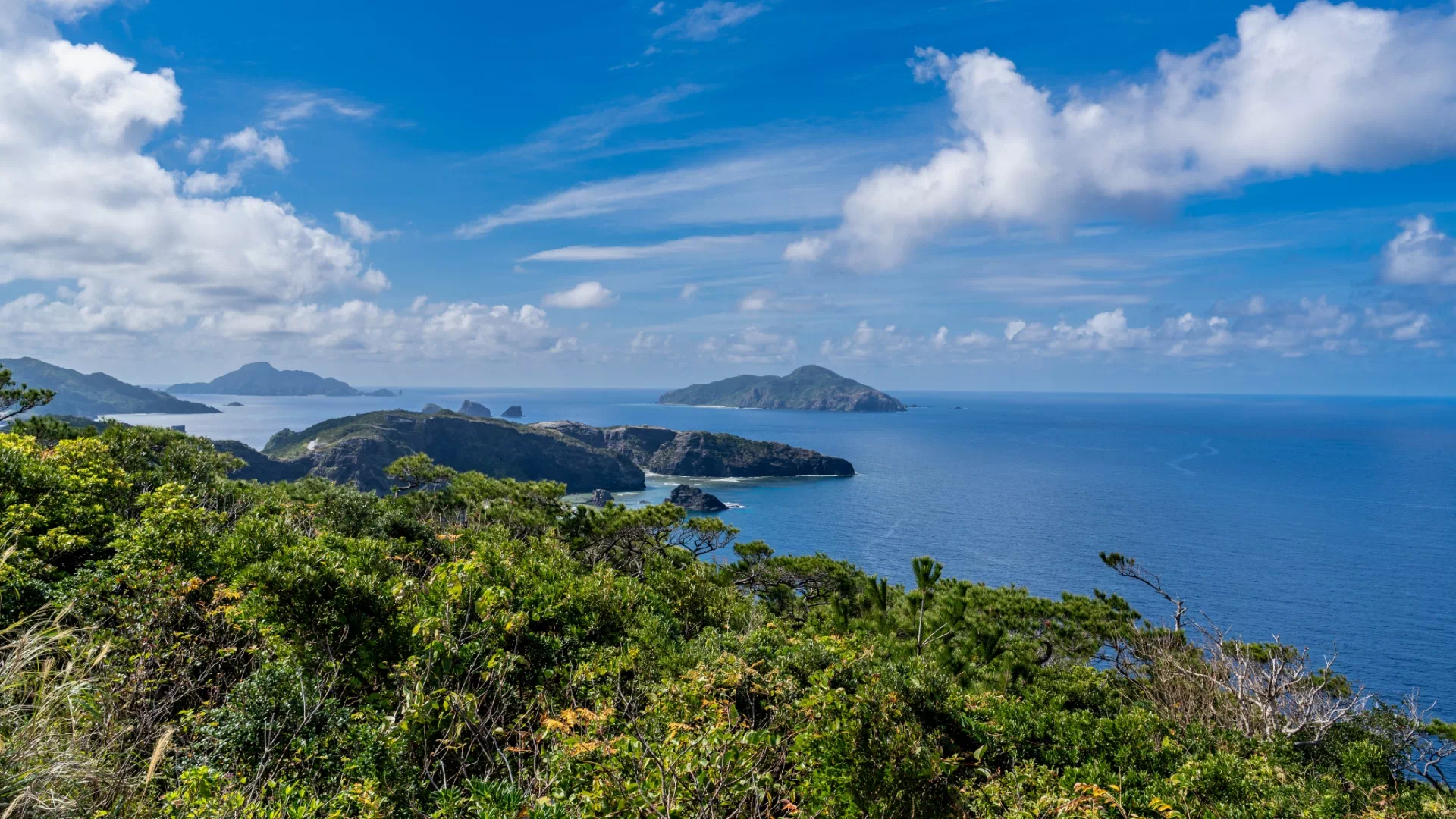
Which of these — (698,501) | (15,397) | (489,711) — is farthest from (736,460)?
(489,711)

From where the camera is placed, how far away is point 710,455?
544 feet

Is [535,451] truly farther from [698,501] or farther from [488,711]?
[488,711]

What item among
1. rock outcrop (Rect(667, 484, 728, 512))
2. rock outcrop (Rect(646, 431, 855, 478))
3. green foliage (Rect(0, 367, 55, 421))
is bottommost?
rock outcrop (Rect(667, 484, 728, 512))

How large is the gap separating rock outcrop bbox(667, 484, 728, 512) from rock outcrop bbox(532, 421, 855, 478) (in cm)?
3987

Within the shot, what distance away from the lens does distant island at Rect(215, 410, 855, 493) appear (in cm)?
15012

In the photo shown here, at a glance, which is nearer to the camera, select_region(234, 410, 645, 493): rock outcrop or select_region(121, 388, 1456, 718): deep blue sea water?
select_region(121, 388, 1456, 718): deep blue sea water

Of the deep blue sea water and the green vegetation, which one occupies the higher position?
the green vegetation

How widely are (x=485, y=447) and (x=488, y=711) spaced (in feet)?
519

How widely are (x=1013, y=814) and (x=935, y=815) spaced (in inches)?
62.6

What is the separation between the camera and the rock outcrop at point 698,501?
115938 millimetres

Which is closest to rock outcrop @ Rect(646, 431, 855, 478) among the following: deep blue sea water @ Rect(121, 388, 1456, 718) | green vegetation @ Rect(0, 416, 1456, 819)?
deep blue sea water @ Rect(121, 388, 1456, 718)

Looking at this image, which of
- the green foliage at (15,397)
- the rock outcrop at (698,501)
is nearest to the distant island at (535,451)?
the rock outcrop at (698,501)

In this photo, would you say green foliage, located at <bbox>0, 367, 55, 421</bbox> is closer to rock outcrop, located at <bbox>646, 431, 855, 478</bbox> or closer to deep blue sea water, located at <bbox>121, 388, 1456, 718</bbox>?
deep blue sea water, located at <bbox>121, 388, 1456, 718</bbox>

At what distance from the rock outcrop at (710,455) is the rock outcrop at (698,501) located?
39.9 m
